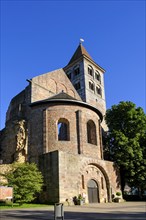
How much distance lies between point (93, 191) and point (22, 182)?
904cm

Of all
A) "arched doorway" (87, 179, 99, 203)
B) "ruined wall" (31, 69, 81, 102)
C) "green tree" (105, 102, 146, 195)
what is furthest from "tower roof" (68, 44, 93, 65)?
"arched doorway" (87, 179, 99, 203)

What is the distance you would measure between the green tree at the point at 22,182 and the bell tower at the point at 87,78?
2931 cm

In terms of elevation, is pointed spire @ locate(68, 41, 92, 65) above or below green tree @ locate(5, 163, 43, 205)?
above

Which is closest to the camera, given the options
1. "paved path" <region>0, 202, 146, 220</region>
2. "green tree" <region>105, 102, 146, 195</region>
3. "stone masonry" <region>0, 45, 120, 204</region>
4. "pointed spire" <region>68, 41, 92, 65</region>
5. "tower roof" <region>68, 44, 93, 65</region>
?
"paved path" <region>0, 202, 146, 220</region>

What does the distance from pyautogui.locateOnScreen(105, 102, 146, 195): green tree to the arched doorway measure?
522cm

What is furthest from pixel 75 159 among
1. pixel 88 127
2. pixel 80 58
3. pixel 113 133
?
pixel 80 58

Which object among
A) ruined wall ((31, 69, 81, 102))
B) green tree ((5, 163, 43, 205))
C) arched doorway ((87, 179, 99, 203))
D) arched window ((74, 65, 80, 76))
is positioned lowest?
arched doorway ((87, 179, 99, 203))

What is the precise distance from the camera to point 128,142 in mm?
29031

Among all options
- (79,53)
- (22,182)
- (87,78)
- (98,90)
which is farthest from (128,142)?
(79,53)

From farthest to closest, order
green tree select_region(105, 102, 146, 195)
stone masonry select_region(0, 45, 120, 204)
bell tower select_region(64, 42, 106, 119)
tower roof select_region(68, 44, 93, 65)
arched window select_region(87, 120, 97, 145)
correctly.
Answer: tower roof select_region(68, 44, 93, 65) < bell tower select_region(64, 42, 106, 119) < green tree select_region(105, 102, 146, 195) < arched window select_region(87, 120, 97, 145) < stone masonry select_region(0, 45, 120, 204)

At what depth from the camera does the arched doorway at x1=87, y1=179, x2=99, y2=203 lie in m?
23.4

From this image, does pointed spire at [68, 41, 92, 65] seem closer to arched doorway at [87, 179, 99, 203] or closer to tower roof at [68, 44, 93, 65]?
tower roof at [68, 44, 93, 65]

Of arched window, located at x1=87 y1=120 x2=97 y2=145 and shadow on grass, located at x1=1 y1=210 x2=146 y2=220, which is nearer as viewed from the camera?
shadow on grass, located at x1=1 y1=210 x2=146 y2=220

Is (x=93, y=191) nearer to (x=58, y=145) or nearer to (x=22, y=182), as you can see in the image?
(x=58, y=145)
